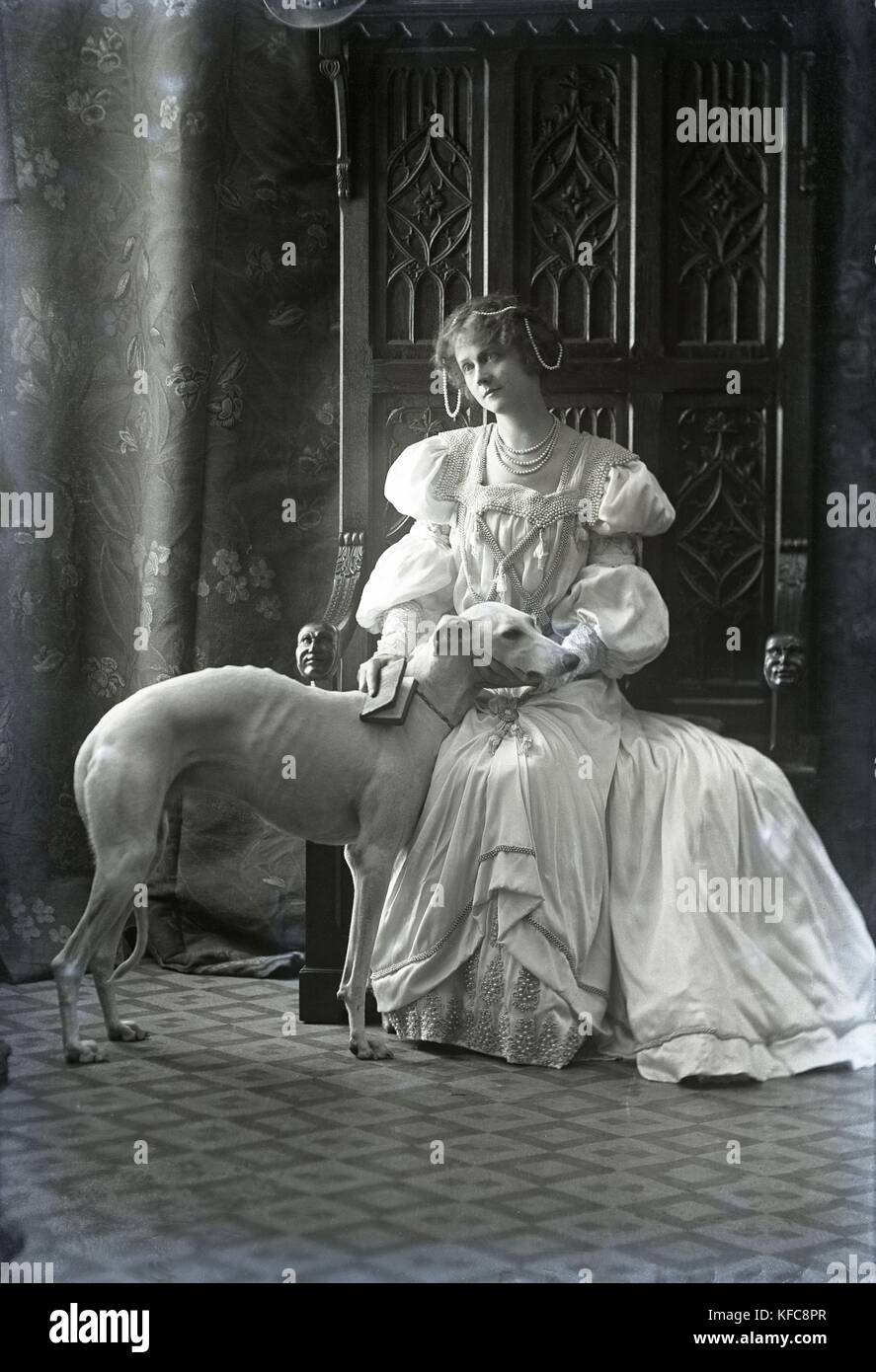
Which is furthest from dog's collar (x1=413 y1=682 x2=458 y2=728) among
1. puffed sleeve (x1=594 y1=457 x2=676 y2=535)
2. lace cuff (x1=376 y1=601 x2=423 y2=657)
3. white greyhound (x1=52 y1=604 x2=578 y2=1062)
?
puffed sleeve (x1=594 y1=457 x2=676 y2=535)

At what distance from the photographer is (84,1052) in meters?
2.69

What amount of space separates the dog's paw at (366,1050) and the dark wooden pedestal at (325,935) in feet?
0.91

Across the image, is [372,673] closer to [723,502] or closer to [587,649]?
[587,649]

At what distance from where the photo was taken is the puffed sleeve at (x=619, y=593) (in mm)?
3084

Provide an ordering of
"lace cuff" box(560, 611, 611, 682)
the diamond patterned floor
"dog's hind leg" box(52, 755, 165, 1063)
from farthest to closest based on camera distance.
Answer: "lace cuff" box(560, 611, 611, 682)
"dog's hind leg" box(52, 755, 165, 1063)
the diamond patterned floor

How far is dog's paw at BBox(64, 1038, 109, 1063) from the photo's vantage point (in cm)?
268

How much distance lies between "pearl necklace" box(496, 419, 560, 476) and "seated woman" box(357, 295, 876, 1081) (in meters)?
0.07

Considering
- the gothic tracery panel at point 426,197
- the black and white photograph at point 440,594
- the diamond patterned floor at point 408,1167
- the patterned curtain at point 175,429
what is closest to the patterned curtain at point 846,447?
the black and white photograph at point 440,594

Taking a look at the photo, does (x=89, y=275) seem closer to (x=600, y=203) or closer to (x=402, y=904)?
(x=600, y=203)

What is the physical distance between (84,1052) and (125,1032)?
0.55 feet

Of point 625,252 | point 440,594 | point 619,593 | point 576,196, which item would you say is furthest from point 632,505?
point 576,196

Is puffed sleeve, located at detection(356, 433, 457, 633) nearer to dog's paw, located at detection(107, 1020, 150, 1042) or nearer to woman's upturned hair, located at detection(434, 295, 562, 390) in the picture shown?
woman's upturned hair, located at detection(434, 295, 562, 390)

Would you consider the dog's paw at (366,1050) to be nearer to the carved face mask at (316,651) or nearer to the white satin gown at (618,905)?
the white satin gown at (618,905)

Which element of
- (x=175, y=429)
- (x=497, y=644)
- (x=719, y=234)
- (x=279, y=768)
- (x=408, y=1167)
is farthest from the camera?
(x=175, y=429)
